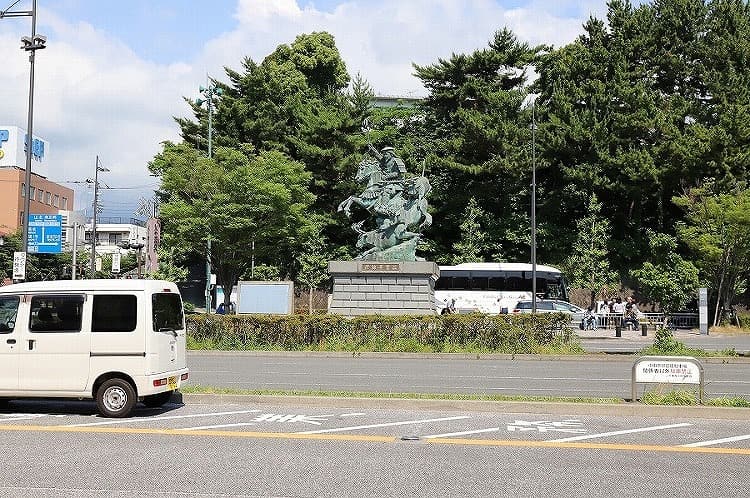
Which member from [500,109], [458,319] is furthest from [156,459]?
[500,109]

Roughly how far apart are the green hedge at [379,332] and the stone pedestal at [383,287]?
19.8 feet

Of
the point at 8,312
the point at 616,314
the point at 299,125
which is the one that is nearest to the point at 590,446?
the point at 8,312

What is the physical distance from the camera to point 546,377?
17.2 metres

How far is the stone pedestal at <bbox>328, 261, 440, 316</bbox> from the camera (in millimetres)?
31016

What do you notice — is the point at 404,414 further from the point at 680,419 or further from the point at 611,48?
the point at 611,48

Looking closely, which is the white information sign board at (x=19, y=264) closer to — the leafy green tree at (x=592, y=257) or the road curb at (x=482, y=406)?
the road curb at (x=482, y=406)

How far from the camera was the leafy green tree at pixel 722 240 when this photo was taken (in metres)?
38.9

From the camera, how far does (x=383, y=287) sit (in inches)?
1230

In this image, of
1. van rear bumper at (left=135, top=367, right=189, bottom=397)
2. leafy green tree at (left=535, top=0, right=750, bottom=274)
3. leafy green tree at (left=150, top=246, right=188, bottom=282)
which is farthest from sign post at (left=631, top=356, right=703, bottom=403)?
leafy green tree at (left=150, top=246, right=188, bottom=282)

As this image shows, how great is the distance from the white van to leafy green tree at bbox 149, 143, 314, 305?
30180 mm

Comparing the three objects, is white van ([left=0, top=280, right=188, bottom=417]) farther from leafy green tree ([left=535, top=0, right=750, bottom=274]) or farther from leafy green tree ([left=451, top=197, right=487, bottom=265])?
leafy green tree ([left=451, top=197, right=487, bottom=265])

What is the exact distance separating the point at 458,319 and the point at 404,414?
41.9ft

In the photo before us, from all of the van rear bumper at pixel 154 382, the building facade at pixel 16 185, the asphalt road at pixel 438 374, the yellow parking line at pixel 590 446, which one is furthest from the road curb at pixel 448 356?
the building facade at pixel 16 185

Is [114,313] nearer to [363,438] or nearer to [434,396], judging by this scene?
[363,438]
